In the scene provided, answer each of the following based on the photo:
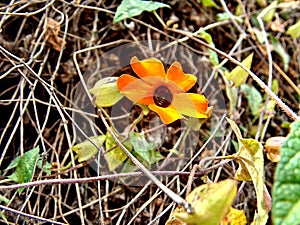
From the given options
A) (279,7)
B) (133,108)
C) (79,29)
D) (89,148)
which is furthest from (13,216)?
(279,7)

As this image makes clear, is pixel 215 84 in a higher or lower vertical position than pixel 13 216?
higher

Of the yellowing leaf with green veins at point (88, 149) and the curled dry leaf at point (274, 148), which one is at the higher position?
the curled dry leaf at point (274, 148)

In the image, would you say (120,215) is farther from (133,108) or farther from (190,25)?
(190,25)

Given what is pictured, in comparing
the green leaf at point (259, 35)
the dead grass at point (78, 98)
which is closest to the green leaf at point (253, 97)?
the dead grass at point (78, 98)

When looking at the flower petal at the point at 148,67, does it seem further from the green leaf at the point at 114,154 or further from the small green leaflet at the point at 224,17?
the small green leaflet at the point at 224,17

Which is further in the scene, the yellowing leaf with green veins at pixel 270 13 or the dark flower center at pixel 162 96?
the yellowing leaf with green veins at pixel 270 13

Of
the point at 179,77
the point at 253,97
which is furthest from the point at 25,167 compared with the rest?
the point at 253,97

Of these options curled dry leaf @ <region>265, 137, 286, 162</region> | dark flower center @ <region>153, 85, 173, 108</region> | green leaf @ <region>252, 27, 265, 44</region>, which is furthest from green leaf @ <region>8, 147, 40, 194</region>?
green leaf @ <region>252, 27, 265, 44</region>
